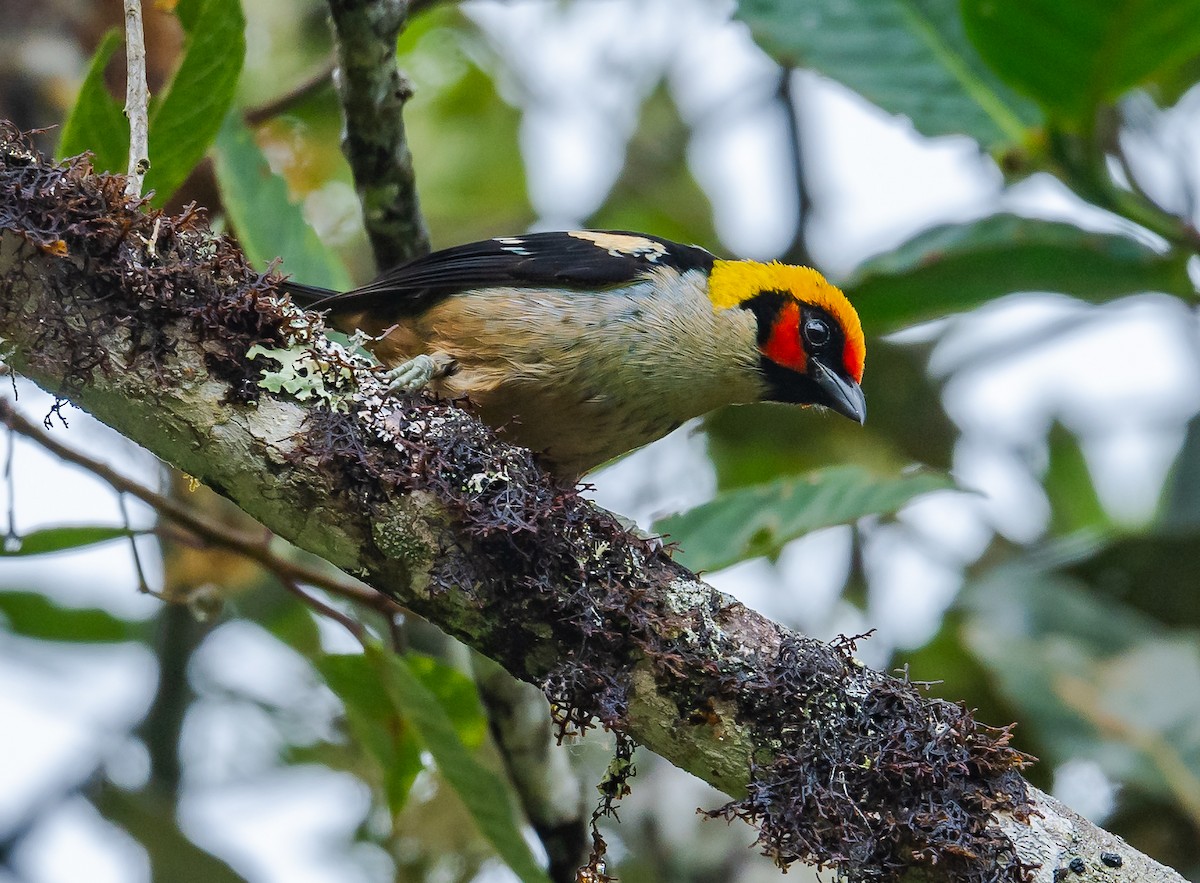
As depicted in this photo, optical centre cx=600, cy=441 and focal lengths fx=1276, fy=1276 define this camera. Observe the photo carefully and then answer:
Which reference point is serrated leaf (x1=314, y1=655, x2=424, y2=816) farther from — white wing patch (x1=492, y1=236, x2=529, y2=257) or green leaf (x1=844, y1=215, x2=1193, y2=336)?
green leaf (x1=844, y1=215, x2=1193, y2=336)

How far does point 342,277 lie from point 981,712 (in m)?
3.02

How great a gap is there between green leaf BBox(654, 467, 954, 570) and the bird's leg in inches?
30.1

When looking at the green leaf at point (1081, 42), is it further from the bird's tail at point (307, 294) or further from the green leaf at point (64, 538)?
the green leaf at point (64, 538)

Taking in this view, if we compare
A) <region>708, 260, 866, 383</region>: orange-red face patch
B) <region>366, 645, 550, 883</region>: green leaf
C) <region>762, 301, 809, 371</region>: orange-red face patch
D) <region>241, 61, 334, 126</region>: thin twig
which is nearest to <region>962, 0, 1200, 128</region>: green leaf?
<region>708, 260, 866, 383</region>: orange-red face patch

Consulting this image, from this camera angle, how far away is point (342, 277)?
13.7ft

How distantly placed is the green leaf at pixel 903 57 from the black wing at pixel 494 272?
1.13 meters

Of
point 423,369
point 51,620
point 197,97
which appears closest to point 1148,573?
point 423,369

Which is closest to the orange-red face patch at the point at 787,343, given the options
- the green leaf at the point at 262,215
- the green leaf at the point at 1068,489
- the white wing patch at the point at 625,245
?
the white wing patch at the point at 625,245

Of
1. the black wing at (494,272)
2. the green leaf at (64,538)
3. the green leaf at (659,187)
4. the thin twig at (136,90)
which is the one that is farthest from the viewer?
the green leaf at (659,187)

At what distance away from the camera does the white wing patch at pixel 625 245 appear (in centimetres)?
382

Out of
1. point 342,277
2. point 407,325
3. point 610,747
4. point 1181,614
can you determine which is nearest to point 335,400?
point 610,747

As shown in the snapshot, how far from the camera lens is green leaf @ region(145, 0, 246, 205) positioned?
3.15 metres

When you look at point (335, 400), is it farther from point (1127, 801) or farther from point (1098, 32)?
point (1127, 801)

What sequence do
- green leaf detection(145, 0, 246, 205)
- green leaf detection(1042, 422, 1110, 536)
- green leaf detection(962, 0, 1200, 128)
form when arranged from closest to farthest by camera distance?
green leaf detection(145, 0, 246, 205)
green leaf detection(962, 0, 1200, 128)
green leaf detection(1042, 422, 1110, 536)
